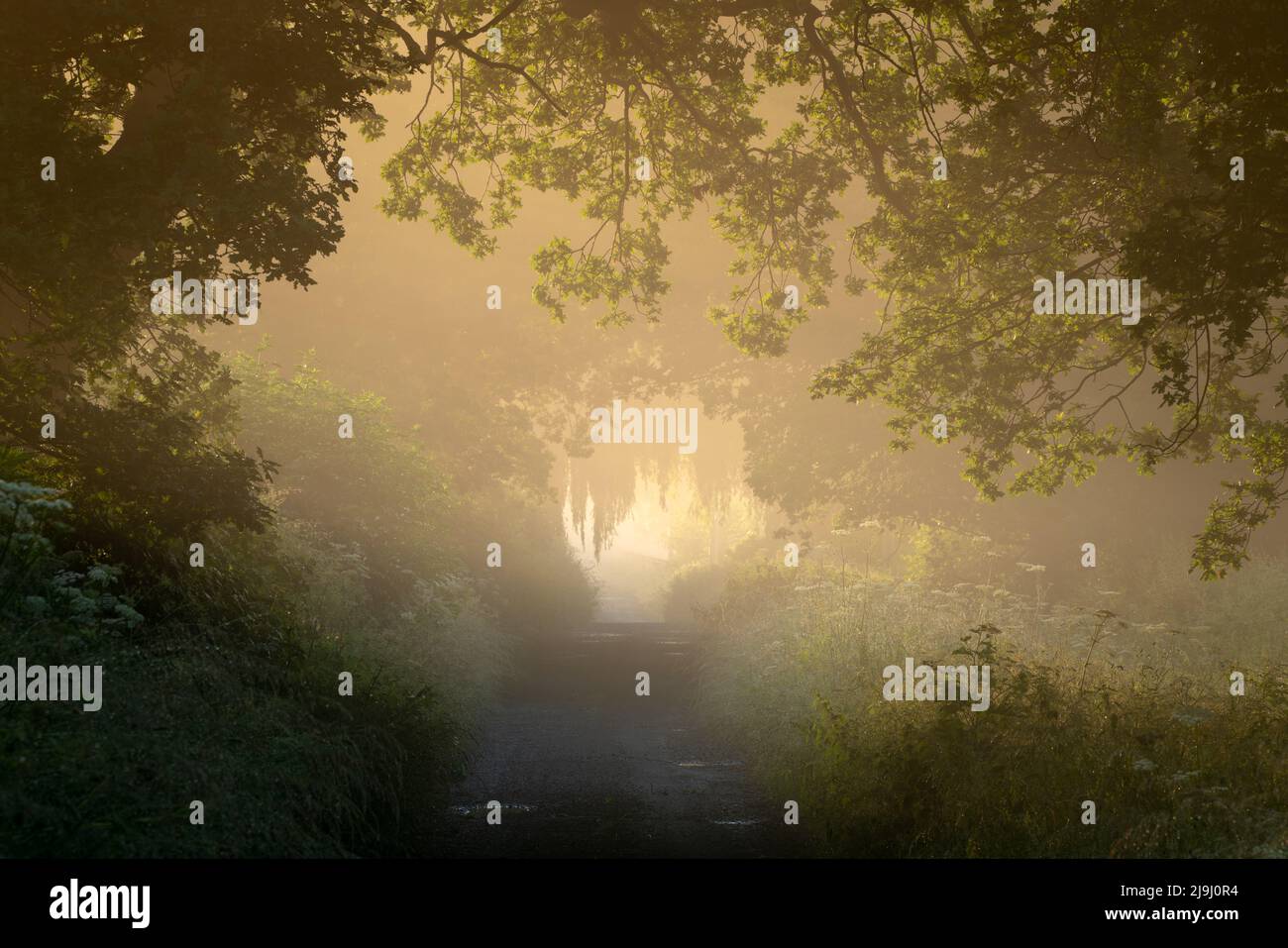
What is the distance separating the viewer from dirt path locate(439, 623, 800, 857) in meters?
8.85

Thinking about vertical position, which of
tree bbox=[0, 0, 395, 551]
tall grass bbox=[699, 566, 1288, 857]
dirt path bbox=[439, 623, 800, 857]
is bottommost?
dirt path bbox=[439, 623, 800, 857]

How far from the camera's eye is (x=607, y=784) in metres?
11.3

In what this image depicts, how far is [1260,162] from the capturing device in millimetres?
8008

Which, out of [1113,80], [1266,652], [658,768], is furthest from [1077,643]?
[1113,80]

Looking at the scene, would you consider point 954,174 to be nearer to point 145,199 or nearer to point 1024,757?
point 1024,757

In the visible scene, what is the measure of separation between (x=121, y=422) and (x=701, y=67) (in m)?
9.54

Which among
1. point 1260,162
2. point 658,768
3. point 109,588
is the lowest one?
point 658,768

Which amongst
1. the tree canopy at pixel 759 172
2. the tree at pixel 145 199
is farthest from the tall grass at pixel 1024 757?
the tree at pixel 145 199

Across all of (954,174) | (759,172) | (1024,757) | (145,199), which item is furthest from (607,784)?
(759,172)

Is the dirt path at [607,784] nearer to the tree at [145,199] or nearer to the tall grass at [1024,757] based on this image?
the tall grass at [1024,757]

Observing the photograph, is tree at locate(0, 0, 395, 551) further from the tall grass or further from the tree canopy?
the tall grass

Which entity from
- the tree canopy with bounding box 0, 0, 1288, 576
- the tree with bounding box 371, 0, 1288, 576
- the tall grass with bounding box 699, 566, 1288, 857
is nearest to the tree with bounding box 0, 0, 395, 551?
the tree canopy with bounding box 0, 0, 1288, 576

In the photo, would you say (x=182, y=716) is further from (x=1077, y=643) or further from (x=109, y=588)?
(x=1077, y=643)

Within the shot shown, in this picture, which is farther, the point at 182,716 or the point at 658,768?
the point at 658,768
